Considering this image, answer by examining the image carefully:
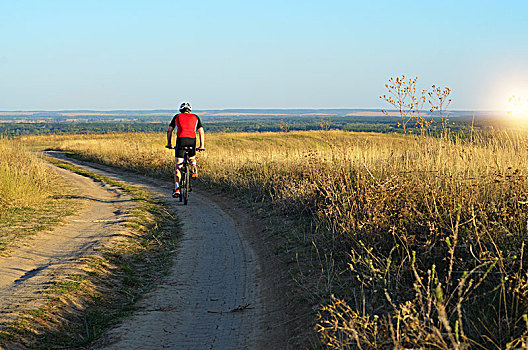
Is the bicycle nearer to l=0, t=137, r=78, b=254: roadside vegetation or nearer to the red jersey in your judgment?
the red jersey

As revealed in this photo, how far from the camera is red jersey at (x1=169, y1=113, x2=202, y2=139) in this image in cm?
1234

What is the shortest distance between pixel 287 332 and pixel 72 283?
9.77 ft

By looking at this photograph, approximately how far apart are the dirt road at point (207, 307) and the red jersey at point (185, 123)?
3.81m

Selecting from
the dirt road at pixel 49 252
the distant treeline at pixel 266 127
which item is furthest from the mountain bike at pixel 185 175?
the distant treeline at pixel 266 127

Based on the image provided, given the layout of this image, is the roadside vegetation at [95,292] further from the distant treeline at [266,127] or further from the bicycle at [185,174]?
the distant treeline at [266,127]

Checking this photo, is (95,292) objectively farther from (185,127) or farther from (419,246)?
(185,127)

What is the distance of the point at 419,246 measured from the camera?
5566 millimetres

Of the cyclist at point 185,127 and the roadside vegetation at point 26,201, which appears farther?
the cyclist at point 185,127

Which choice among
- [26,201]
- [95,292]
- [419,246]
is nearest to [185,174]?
[26,201]

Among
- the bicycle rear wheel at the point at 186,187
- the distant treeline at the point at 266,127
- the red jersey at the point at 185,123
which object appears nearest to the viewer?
the distant treeline at the point at 266,127

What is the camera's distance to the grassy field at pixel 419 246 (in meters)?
3.86

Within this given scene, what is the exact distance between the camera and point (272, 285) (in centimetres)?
675

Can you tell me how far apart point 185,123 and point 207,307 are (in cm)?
714

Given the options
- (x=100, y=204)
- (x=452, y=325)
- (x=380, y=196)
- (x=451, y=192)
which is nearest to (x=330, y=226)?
(x=380, y=196)
